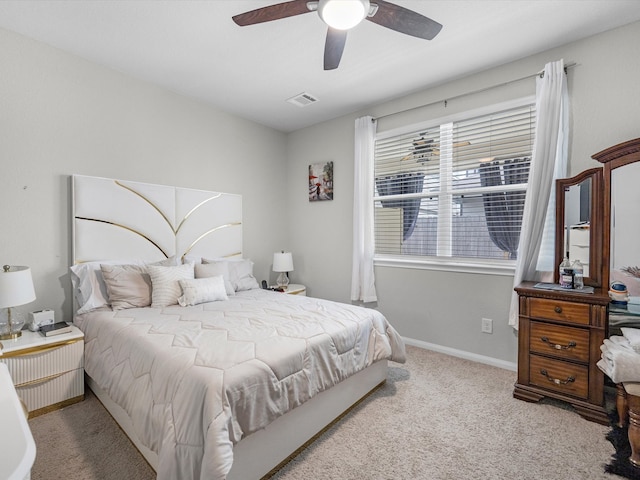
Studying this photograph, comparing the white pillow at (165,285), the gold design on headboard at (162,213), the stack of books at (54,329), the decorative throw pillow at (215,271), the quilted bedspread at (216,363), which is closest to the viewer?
the quilted bedspread at (216,363)

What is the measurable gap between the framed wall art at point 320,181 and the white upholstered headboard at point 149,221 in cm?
102

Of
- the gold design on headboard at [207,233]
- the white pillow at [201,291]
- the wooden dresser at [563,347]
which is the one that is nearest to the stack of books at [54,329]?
the white pillow at [201,291]

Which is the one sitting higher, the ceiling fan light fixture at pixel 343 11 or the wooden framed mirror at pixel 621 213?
the ceiling fan light fixture at pixel 343 11

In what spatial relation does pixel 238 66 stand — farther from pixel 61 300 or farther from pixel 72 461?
pixel 72 461

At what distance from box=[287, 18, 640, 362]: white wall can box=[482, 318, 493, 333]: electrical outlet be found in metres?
0.04

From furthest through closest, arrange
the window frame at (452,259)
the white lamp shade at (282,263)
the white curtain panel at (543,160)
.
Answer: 1. the white lamp shade at (282,263)
2. the window frame at (452,259)
3. the white curtain panel at (543,160)

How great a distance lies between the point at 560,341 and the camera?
2182mm

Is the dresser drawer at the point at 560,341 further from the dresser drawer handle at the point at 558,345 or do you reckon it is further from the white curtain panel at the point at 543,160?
the white curtain panel at the point at 543,160

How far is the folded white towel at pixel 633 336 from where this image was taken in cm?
183

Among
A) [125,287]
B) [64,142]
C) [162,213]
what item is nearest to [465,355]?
[125,287]

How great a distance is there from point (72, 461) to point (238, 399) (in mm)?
1161

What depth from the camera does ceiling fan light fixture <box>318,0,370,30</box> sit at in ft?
5.19

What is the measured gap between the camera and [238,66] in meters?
2.82

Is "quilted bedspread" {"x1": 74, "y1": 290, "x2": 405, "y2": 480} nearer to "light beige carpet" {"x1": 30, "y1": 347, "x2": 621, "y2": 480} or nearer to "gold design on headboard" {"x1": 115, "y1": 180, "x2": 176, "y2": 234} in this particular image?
"light beige carpet" {"x1": 30, "y1": 347, "x2": 621, "y2": 480}
